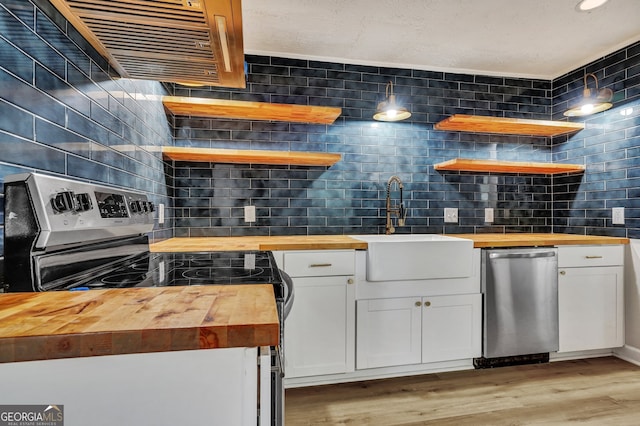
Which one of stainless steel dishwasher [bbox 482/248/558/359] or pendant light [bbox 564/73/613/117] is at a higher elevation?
pendant light [bbox 564/73/613/117]

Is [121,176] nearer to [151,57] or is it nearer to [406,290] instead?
[151,57]

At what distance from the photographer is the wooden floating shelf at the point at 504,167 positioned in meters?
2.63

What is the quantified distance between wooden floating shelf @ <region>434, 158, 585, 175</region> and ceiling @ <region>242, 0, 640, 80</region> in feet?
2.66

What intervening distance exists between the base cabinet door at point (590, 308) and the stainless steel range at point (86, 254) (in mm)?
2190

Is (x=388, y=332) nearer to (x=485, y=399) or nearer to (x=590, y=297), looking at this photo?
(x=485, y=399)

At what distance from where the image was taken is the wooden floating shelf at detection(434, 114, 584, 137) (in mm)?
2656

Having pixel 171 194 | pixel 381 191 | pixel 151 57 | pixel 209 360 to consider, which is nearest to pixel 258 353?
pixel 209 360

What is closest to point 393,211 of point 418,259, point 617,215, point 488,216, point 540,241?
point 418,259

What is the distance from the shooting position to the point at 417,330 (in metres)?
2.18

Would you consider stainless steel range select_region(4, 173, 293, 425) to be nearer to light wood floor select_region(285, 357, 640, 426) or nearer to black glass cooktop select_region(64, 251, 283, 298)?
black glass cooktop select_region(64, 251, 283, 298)

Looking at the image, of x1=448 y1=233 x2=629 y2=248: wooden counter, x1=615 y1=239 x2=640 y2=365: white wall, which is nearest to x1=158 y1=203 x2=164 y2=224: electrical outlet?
x1=448 y1=233 x2=629 y2=248: wooden counter

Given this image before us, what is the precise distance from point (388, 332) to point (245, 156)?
1433 mm
